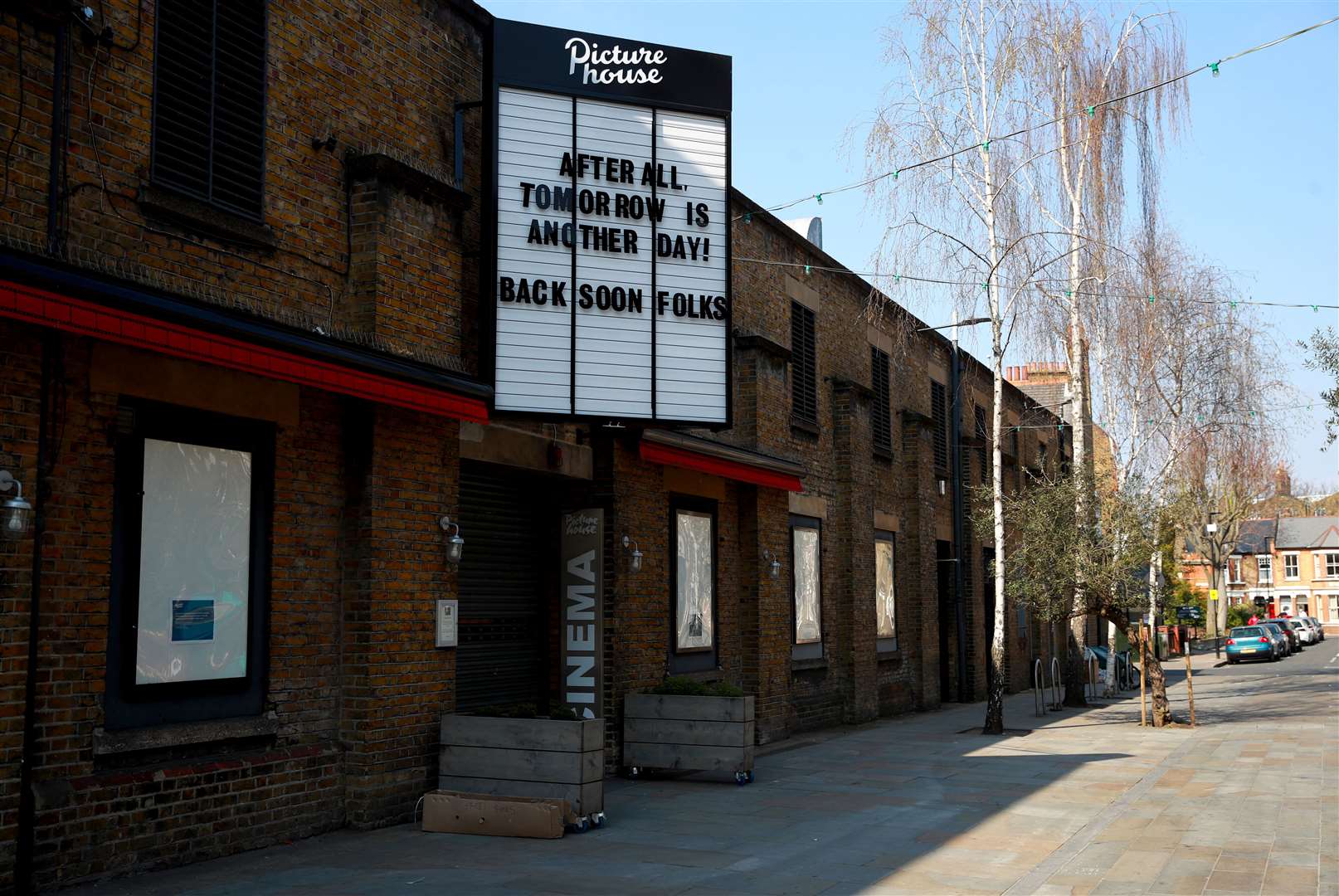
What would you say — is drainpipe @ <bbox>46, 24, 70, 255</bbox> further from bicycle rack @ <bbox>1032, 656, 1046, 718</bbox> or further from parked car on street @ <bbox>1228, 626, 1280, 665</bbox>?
parked car on street @ <bbox>1228, 626, 1280, 665</bbox>

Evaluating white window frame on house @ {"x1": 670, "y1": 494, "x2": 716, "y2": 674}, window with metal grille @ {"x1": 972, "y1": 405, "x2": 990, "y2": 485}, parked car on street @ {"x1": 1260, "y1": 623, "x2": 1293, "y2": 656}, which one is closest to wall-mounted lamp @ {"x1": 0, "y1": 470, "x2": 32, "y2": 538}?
white window frame on house @ {"x1": 670, "y1": 494, "x2": 716, "y2": 674}

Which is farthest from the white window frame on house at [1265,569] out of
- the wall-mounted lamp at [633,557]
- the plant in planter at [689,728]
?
the plant in planter at [689,728]

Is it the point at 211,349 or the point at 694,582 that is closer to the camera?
the point at 211,349

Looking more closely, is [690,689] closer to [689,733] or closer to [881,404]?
[689,733]

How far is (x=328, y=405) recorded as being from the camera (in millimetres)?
9719

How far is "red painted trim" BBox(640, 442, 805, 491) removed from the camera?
13.4 m

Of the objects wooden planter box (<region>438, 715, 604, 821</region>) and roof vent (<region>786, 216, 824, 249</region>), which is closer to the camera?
wooden planter box (<region>438, 715, 604, 821</region>)

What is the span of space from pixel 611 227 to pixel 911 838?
641 cm

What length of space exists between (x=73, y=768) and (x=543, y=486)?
22.1ft

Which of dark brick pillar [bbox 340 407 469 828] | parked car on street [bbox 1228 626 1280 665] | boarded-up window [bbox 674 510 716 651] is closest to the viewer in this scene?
dark brick pillar [bbox 340 407 469 828]

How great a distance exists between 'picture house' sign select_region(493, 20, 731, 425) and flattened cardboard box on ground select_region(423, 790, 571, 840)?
3.66 meters

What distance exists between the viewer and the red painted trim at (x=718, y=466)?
13.4 metres

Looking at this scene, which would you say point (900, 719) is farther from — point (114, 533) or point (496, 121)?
point (114, 533)

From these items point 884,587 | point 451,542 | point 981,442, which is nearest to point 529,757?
point 451,542
